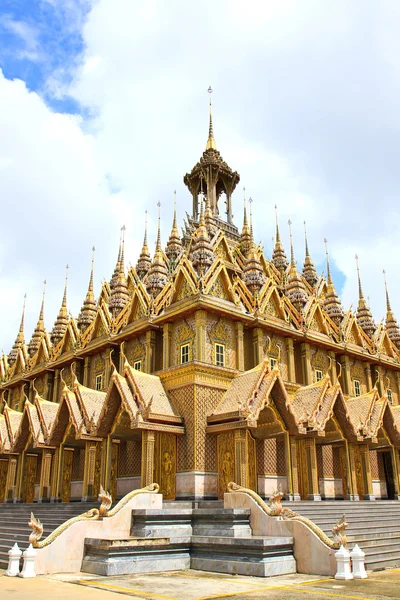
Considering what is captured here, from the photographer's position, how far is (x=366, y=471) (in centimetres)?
2028

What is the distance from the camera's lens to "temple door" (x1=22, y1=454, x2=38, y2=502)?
25.0m

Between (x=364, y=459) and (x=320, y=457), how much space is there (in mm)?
1683

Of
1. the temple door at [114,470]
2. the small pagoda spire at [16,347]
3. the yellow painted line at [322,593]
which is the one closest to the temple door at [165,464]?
the temple door at [114,470]

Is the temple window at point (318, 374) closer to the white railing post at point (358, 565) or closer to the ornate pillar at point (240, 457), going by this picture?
the ornate pillar at point (240, 457)

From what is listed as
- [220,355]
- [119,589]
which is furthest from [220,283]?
[119,589]

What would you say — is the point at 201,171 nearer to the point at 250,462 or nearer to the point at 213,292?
the point at 213,292

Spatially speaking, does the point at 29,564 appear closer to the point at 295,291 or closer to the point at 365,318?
the point at 295,291

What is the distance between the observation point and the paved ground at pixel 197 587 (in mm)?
9023

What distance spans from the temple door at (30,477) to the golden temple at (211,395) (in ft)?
0.19

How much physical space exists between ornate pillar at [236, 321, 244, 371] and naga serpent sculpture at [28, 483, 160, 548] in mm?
6090

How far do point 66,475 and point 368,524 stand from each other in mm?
11738

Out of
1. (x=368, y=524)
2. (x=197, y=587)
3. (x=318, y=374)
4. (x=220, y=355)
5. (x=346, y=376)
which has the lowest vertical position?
(x=197, y=587)

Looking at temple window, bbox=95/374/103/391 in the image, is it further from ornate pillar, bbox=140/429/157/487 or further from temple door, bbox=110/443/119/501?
ornate pillar, bbox=140/429/157/487

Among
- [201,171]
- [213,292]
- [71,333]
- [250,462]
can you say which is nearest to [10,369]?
[71,333]
